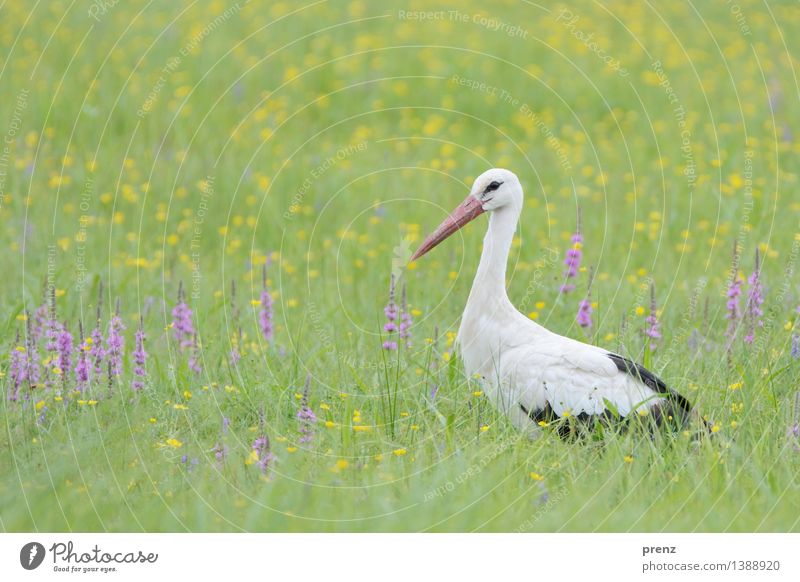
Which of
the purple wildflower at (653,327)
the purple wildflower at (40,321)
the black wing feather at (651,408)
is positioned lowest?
the black wing feather at (651,408)

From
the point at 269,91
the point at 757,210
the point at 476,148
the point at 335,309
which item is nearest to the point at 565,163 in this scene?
the point at 476,148

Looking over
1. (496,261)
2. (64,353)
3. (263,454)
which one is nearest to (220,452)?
(263,454)

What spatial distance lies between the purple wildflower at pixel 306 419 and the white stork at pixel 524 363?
1.06 metres

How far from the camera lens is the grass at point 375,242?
5.48 meters

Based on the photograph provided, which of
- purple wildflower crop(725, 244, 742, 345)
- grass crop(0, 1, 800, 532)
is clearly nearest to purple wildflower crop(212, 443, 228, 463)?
grass crop(0, 1, 800, 532)

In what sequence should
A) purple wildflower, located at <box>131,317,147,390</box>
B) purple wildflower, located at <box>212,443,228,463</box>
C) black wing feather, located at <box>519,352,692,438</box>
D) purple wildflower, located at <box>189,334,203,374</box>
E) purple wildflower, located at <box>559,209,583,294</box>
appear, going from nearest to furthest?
purple wildflower, located at <box>212,443,228,463</box>, black wing feather, located at <box>519,352,692,438</box>, purple wildflower, located at <box>131,317,147,390</box>, purple wildflower, located at <box>189,334,203,374</box>, purple wildflower, located at <box>559,209,583,294</box>

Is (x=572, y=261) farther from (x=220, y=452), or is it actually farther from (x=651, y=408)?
(x=220, y=452)

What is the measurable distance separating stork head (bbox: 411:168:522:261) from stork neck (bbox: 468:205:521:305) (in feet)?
0.19

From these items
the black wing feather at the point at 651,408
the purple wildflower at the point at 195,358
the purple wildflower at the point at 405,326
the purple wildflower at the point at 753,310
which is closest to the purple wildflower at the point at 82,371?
the purple wildflower at the point at 195,358

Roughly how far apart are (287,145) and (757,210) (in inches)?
191

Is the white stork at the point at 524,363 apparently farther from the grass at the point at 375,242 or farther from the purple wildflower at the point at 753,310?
the purple wildflower at the point at 753,310

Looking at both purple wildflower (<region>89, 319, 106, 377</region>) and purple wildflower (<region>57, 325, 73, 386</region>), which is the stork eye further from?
purple wildflower (<region>57, 325, 73, 386</region>)
